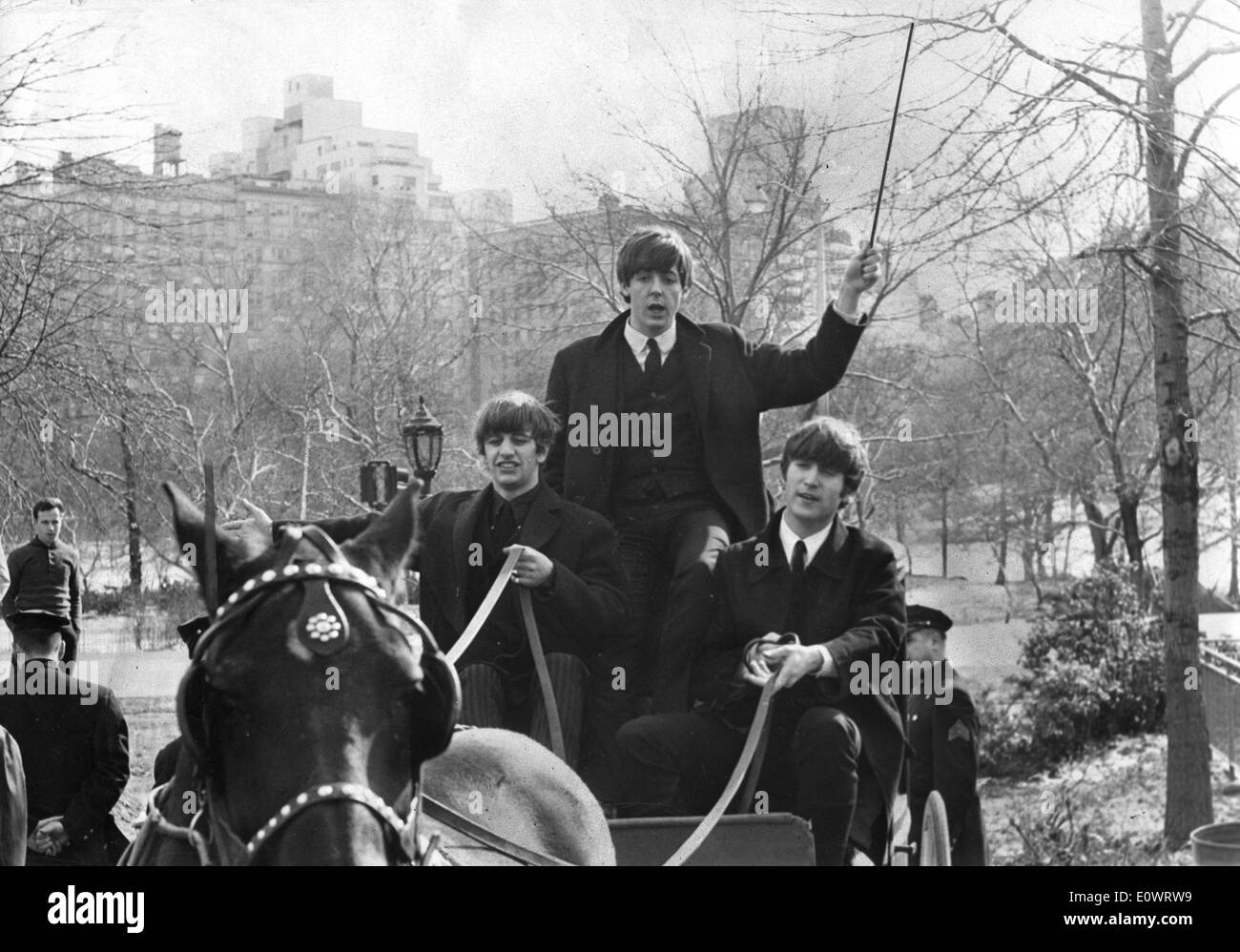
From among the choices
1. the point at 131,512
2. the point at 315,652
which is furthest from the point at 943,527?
the point at 315,652

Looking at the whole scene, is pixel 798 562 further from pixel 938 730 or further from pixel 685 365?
pixel 938 730

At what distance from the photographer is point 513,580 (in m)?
3.85

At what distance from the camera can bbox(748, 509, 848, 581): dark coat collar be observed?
3887 mm

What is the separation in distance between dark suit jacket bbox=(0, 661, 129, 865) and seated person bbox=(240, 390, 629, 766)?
919mm

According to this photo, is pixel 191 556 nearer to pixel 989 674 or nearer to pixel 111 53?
pixel 111 53

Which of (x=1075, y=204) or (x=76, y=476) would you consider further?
(x=1075, y=204)

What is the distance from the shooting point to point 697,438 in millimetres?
4164

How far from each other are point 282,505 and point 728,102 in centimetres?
172

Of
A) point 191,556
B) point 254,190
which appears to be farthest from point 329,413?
point 191,556

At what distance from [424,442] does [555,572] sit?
0.61m

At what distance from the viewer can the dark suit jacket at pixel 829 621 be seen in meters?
3.85

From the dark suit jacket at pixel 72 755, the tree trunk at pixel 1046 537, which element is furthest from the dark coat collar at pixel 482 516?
the tree trunk at pixel 1046 537
